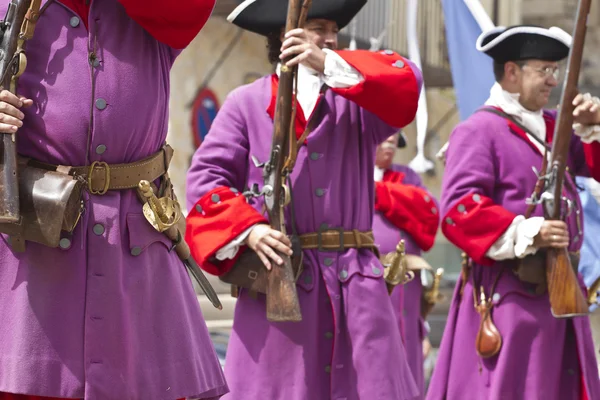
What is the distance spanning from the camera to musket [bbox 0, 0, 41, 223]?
338 cm

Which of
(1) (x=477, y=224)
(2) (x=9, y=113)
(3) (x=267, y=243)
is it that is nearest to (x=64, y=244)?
(2) (x=9, y=113)

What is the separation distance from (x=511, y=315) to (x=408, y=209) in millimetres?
2172

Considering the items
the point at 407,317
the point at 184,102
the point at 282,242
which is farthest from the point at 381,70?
the point at 184,102

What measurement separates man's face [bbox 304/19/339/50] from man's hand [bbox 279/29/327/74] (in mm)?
339

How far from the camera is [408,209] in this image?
7766 millimetres

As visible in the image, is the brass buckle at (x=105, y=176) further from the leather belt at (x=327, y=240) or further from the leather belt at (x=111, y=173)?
the leather belt at (x=327, y=240)

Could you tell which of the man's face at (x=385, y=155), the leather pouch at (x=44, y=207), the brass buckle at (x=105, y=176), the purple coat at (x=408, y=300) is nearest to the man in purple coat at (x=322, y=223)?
the brass buckle at (x=105, y=176)

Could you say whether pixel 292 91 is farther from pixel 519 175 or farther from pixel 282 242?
pixel 519 175

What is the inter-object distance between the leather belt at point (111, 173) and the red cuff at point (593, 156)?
8.63ft

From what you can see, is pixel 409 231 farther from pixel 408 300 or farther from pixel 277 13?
pixel 277 13

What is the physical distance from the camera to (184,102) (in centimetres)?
1184

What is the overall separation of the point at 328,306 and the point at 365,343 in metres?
0.21

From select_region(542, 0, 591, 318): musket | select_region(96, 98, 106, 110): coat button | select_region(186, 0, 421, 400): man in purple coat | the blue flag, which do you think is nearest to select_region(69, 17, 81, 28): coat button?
select_region(96, 98, 106, 110): coat button

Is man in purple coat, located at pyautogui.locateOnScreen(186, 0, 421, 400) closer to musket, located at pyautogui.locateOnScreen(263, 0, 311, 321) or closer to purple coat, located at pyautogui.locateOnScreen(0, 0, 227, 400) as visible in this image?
musket, located at pyautogui.locateOnScreen(263, 0, 311, 321)
